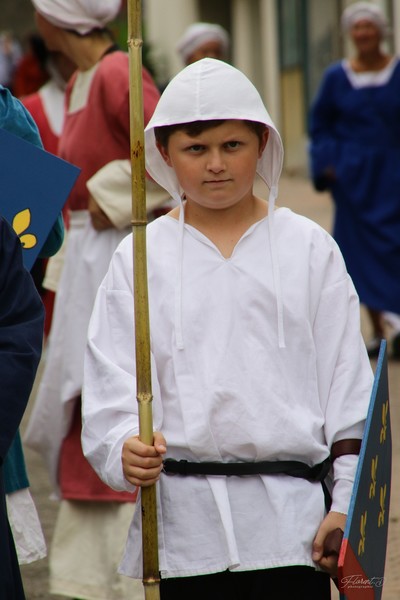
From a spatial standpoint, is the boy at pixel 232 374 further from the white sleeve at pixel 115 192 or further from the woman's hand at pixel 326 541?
the white sleeve at pixel 115 192

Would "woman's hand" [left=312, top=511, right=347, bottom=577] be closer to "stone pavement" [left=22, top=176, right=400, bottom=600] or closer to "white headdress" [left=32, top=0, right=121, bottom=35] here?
"stone pavement" [left=22, top=176, right=400, bottom=600]

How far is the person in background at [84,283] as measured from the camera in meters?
4.55

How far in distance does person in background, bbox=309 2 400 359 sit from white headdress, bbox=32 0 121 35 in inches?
168

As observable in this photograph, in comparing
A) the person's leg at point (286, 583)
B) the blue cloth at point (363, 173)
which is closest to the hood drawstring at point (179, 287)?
the person's leg at point (286, 583)

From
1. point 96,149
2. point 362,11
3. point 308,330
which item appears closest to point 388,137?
point 362,11

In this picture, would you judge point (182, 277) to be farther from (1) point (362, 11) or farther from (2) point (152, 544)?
(1) point (362, 11)

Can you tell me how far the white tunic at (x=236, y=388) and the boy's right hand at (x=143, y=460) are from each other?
7 cm

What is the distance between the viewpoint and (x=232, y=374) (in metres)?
2.97

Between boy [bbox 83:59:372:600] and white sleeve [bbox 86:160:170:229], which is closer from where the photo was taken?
boy [bbox 83:59:372:600]

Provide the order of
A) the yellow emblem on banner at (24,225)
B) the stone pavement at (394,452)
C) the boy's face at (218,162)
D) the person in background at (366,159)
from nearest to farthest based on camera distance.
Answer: the boy's face at (218,162) < the yellow emblem on banner at (24,225) < the stone pavement at (394,452) < the person in background at (366,159)

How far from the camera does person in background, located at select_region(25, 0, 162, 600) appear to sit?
4.55m

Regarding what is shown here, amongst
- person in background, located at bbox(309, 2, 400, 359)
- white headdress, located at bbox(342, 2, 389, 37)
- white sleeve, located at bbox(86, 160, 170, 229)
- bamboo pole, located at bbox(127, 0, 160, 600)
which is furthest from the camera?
white headdress, located at bbox(342, 2, 389, 37)

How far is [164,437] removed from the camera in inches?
116

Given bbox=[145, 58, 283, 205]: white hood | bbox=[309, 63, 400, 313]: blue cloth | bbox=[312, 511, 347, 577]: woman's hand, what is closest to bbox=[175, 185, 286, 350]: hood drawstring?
bbox=[145, 58, 283, 205]: white hood
